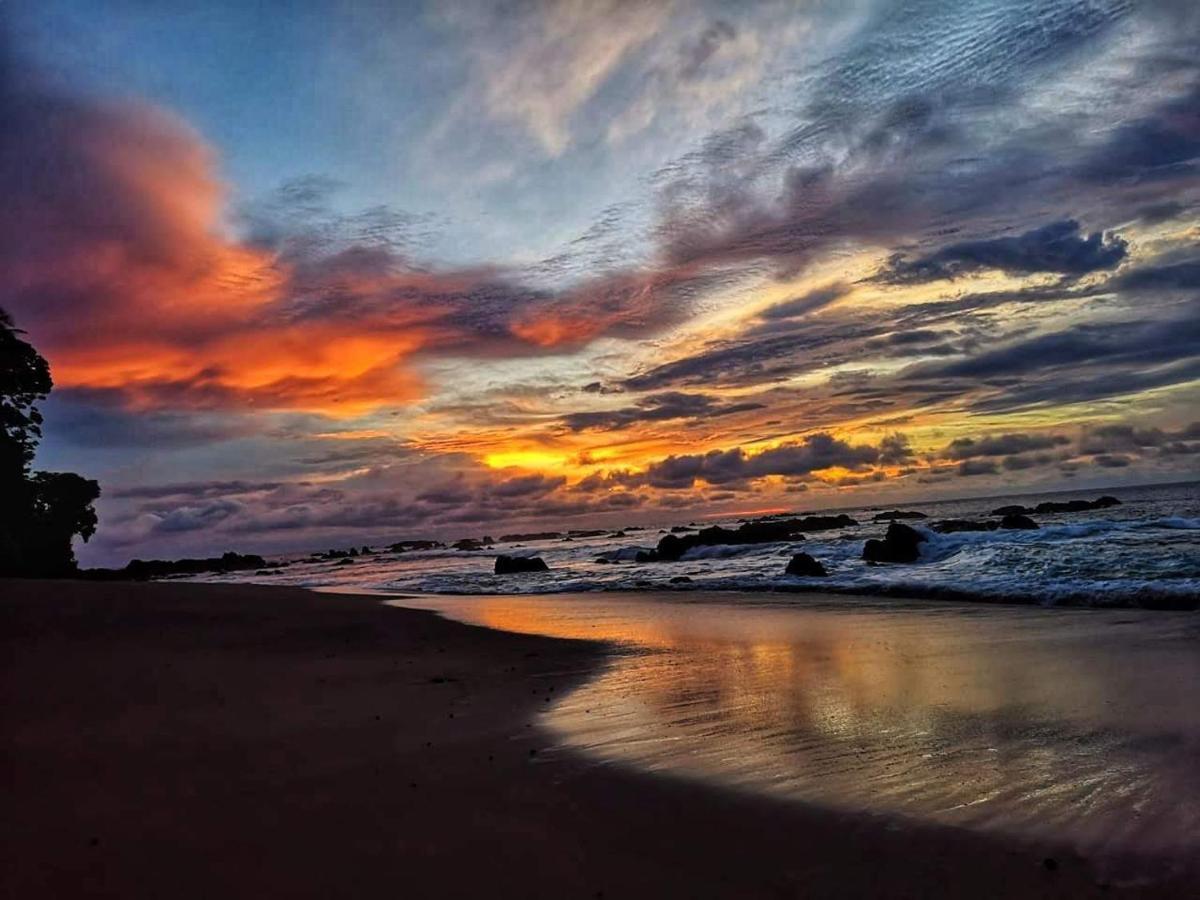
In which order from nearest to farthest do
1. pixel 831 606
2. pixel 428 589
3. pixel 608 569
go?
pixel 831 606 → pixel 428 589 → pixel 608 569

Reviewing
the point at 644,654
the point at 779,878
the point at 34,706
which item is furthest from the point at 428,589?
the point at 779,878

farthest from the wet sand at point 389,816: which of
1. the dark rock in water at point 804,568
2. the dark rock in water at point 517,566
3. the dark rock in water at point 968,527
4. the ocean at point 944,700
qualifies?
the dark rock in water at point 968,527

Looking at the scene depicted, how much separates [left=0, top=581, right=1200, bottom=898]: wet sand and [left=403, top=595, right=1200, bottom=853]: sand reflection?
462 millimetres

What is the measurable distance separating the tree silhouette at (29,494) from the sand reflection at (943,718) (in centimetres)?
4187

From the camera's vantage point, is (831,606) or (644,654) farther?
(831,606)

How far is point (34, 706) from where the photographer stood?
7.73 metres

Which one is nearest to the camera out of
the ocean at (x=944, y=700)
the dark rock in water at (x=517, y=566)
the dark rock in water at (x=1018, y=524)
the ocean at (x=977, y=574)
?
the ocean at (x=944, y=700)

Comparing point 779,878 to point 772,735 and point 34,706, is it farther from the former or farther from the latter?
point 34,706

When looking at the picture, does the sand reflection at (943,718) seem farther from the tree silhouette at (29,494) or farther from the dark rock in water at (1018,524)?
the tree silhouette at (29,494)

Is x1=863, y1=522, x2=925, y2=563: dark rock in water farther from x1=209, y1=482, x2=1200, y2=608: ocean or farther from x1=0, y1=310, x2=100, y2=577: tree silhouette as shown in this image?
x1=0, y1=310, x2=100, y2=577: tree silhouette

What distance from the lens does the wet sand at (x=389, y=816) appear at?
387cm

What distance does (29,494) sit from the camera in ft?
148

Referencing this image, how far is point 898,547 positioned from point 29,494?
160ft

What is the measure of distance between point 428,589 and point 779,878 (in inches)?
1149
